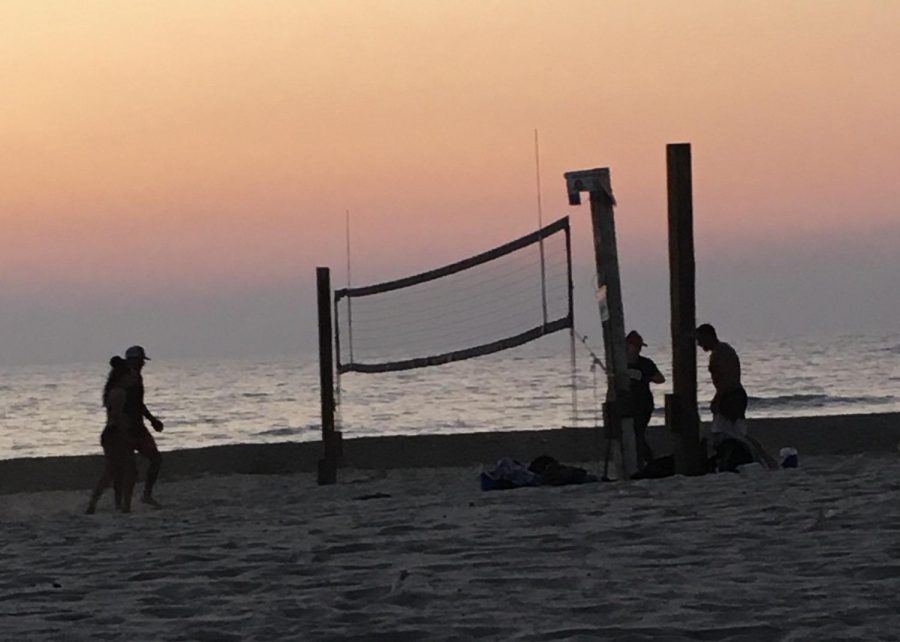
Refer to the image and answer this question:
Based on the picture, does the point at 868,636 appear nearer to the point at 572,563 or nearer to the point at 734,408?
the point at 572,563

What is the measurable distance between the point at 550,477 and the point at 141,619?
465 cm

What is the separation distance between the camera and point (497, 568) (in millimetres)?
5691

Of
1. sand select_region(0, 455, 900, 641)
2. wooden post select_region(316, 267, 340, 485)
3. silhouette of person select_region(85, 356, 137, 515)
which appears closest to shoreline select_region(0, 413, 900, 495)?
wooden post select_region(316, 267, 340, 485)

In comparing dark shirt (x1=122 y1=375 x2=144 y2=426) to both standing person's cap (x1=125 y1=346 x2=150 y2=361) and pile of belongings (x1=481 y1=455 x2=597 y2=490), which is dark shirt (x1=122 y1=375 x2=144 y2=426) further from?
pile of belongings (x1=481 y1=455 x2=597 y2=490)

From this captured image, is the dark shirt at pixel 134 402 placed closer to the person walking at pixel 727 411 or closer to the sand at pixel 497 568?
the sand at pixel 497 568

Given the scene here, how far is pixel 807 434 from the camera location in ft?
48.6

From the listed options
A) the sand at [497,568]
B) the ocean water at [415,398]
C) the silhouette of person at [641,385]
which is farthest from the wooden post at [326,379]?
the ocean water at [415,398]

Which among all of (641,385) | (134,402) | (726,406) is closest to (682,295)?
(726,406)

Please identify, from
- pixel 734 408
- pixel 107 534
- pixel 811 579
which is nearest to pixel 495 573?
pixel 811 579

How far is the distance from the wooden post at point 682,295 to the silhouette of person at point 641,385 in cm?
115

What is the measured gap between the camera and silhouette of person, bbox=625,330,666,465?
10859 millimetres

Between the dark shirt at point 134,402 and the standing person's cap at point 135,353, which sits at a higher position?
the standing person's cap at point 135,353

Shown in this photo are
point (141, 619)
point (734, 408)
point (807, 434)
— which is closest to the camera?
point (141, 619)

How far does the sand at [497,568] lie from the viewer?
4.71 meters
